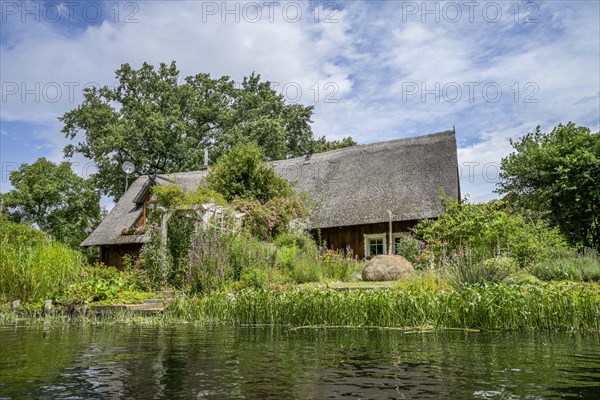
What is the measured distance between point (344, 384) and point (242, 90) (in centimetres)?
3357

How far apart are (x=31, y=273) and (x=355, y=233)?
12.9 metres

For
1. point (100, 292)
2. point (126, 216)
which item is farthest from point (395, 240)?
point (126, 216)

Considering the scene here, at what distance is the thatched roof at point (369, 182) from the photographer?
20.9m

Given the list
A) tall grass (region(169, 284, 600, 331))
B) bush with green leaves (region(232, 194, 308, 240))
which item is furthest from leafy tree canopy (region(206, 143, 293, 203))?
tall grass (region(169, 284, 600, 331))

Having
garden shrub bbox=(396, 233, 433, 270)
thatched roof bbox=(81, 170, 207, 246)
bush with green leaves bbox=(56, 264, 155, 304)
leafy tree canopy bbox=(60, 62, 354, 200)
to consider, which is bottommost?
bush with green leaves bbox=(56, 264, 155, 304)

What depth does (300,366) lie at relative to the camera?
13.9 feet

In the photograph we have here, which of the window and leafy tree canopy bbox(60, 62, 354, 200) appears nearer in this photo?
the window

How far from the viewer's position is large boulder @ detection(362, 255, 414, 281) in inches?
534

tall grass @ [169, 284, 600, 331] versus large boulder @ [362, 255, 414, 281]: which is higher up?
large boulder @ [362, 255, 414, 281]

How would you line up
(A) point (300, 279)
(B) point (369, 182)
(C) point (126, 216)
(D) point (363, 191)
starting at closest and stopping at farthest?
1. (A) point (300, 279)
2. (D) point (363, 191)
3. (B) point (369, 182)
4. (C) point (126, 216)

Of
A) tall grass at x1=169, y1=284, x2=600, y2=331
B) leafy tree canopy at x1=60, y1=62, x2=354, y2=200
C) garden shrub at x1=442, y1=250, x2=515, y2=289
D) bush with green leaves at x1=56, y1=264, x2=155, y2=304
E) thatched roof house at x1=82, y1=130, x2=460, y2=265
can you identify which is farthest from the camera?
leafy tree canopy at x1=60, y1=62, x2=354, y2=200

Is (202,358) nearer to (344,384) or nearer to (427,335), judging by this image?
(344,384)

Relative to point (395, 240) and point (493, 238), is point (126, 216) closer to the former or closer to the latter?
point (395, 240)

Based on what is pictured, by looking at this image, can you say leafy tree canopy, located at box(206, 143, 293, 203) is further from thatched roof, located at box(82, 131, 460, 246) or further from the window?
the window
